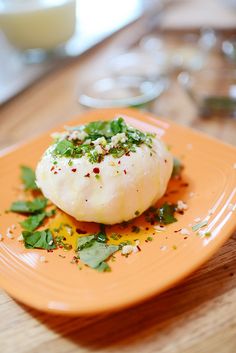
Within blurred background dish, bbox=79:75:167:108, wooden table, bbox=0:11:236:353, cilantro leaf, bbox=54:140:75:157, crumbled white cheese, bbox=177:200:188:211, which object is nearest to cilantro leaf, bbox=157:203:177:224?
crumbled white cheese, bbox=177:200:188:211

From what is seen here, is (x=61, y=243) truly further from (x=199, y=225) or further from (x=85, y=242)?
Result: (x=199, y=225)

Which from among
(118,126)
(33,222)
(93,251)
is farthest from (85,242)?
(118,126)

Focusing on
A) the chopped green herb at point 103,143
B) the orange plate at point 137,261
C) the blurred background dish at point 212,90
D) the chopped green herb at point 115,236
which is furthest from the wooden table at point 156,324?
the blurred background dish at point 212,90

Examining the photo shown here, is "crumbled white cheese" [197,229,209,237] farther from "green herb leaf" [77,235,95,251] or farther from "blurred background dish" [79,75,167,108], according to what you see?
"blurred background dish" [79,75,167,108]

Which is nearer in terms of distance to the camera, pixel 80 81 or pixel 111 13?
pixel 80 81

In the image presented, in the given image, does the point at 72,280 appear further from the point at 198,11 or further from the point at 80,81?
the point at 198,11

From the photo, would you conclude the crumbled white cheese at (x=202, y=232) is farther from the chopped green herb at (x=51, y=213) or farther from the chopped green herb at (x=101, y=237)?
the chopped green herb at (x=51, y=213)

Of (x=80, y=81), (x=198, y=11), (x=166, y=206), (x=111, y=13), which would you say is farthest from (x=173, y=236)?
(x=111, y=13)

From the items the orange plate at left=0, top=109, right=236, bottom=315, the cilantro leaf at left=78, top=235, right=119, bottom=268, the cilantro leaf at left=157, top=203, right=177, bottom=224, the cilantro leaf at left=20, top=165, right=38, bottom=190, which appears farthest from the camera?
the cilantro leaf at left=20, top=165, right=38, bottom=190
